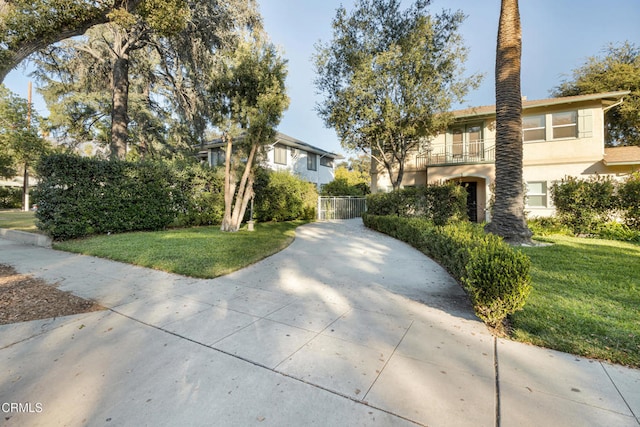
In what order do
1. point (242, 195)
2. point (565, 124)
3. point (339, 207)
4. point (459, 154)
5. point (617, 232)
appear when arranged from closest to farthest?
point (617, 232)
point (242, 195)
point (565, 124)
point (459, 154)
point (339, 207)

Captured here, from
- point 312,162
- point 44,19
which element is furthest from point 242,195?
point 312,162

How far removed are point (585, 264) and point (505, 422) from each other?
624 centimetres

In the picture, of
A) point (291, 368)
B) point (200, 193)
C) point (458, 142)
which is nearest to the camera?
point (291, 368)

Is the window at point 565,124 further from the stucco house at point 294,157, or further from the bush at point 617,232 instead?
the stucco house at point 294,157

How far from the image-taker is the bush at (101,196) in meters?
Result: 8.48

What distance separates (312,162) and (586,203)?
18.9 meters

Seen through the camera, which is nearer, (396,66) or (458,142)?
(396,66)

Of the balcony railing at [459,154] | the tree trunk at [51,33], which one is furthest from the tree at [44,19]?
the balcony railing at [459,154]

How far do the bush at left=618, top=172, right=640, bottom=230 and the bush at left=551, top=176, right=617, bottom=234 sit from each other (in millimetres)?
234

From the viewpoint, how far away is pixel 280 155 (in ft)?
72.2

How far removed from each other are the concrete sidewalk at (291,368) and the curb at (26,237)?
5703mm

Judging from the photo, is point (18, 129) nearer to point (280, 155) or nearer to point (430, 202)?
point (280, 155)

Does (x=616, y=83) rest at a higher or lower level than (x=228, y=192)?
higher

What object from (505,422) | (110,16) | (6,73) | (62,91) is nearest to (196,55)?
(110,16)
